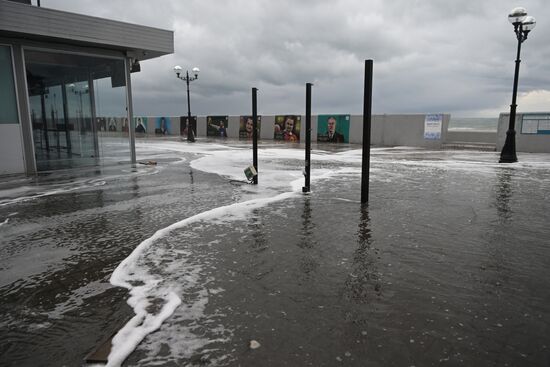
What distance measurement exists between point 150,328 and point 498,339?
8.62ft

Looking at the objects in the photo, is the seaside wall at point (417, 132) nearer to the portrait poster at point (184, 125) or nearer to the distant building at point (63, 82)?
the distant building at point (63, 82)

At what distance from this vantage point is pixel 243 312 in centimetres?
318

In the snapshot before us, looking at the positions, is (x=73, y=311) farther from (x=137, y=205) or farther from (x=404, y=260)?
(x=137, y=205)

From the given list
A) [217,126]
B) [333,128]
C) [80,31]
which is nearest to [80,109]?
[80,31]

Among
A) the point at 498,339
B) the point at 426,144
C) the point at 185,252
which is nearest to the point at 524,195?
the point at 498,339

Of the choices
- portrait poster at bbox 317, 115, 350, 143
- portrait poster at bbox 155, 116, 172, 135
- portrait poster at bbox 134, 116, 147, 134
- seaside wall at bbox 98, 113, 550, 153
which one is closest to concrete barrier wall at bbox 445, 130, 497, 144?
seaside wall at bbox 98, 113, 550, 153

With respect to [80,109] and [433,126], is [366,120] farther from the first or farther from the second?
[433,126]

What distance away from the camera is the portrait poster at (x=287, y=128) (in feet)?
101

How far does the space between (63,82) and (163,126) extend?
102 ft

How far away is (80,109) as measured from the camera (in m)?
14.1

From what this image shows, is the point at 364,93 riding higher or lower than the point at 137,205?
higher

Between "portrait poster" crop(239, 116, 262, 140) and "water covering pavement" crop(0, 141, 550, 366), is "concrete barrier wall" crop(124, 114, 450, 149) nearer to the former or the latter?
"portrait poster" crop(239, 116, 262, 140)

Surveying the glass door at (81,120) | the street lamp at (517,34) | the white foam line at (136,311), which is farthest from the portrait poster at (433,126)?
the white foam line at (136,311)

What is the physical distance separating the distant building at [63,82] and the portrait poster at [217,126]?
2088cm
